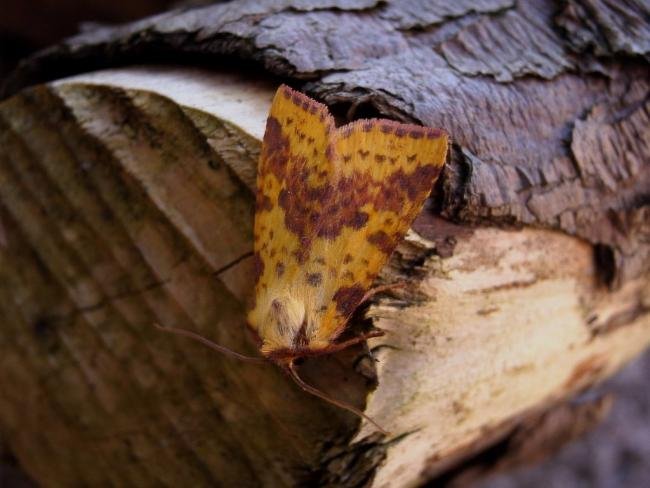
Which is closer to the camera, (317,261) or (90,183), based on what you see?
(317,261)

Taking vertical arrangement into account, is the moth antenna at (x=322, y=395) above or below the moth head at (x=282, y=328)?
below

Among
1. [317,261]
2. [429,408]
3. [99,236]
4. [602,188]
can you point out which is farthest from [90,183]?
[602,188]

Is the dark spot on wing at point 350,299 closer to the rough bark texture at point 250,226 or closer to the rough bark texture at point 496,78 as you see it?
the rough bark texture at point 250,226

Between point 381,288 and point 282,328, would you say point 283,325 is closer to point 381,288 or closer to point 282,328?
point 282,328

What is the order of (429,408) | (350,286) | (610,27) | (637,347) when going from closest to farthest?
1. (350,286)
2. (429,408)
3. (610,27)
4. (637,347)

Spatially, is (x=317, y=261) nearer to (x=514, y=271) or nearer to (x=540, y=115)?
(x=514, y=271)

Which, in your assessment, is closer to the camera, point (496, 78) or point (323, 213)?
point (323, 213)

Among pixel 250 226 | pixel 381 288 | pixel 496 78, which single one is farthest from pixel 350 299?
pixel 496 78

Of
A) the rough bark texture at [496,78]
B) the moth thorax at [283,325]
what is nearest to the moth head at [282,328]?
the moth thorax at [283,325]
